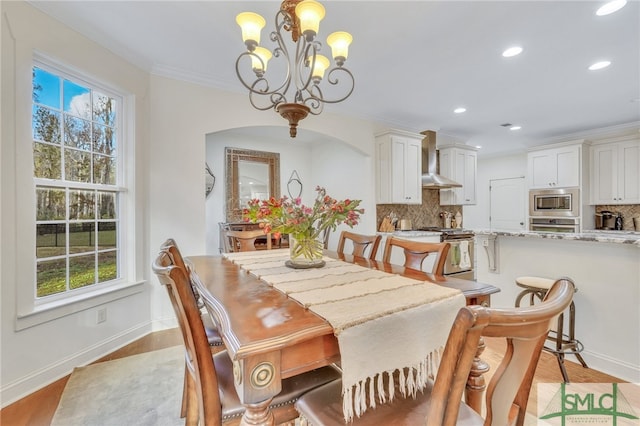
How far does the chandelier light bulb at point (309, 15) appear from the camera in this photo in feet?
4.83

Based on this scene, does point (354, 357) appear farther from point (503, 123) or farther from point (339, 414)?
point (503, 123)

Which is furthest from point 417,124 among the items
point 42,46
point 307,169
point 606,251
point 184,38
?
point 42,46

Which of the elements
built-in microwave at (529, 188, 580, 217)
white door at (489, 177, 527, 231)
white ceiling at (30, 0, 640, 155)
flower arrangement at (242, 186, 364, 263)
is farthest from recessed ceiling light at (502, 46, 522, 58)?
white door at (489, 177, 527, 231)

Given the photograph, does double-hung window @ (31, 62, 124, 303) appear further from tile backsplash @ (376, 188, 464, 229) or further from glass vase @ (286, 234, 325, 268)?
tile backsplash @ (376, 188, 464, 229)

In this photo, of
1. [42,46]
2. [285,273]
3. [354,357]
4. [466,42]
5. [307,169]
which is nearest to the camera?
[354,357]

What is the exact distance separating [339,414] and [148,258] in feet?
8.61

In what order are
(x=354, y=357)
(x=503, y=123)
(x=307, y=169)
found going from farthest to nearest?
(x=307, y=169) < (x=503, y=123) < (x=354, y=357)

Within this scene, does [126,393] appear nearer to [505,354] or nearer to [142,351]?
[142,351]

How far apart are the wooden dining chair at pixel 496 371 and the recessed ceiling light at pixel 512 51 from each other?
263cm

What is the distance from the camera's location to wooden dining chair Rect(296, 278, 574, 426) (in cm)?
59

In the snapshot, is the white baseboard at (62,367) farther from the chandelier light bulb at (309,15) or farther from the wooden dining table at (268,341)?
the chandelier light bulb at (309,15)

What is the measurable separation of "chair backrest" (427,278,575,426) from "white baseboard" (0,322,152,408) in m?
2.67

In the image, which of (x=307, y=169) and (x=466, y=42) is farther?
(x=307, y=169)

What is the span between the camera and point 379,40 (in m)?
2.43
